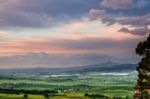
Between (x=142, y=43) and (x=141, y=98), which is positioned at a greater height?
(x=142, y=43)

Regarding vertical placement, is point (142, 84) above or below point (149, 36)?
below

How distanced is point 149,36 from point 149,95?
27.2ft

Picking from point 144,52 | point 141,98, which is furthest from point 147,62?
point 141,98

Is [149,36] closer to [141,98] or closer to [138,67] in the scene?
[138,67]

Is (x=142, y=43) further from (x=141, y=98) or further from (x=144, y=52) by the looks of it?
(x=141, y=98)

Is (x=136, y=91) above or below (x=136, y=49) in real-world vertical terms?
below

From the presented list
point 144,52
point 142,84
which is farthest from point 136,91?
point 144,52

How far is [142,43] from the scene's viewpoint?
5647 cm

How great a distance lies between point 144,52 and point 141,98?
6792mm

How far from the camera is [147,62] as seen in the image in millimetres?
55688

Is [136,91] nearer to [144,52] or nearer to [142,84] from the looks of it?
[142,84]

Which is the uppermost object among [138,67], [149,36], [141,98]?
[149,36]

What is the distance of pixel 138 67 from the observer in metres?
56.8

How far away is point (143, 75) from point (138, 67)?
146 cm
